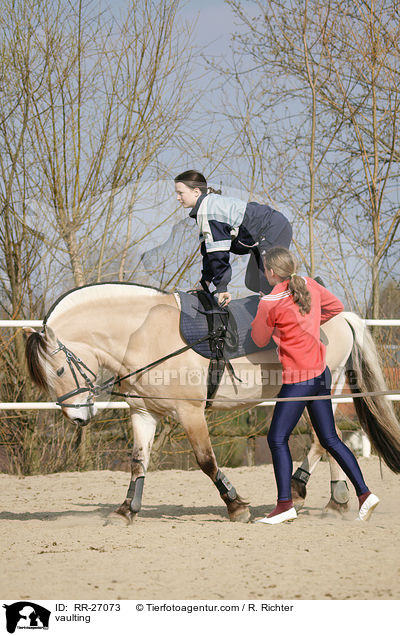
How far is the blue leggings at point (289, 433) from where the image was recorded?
3.60 metres

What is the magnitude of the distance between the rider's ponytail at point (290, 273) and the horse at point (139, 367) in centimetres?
59

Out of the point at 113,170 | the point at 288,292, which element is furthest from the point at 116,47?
the point at 288,292

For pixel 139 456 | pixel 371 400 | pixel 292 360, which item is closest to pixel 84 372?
pixel 139 456

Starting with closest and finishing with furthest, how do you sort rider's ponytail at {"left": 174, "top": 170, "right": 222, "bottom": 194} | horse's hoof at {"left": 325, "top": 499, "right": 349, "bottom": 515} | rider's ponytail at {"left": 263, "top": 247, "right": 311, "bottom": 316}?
rider's ponytail at {"left": 263, "top": 247, "right": 311, "bottom": 316} < rider's ponytail at {"left": 174, "top": 170, "right": 222, "bottom": 194} < horse's hoof at {"left": 325, "top": 499, "right": 349, "bottom": 515}

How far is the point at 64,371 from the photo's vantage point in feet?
12.3

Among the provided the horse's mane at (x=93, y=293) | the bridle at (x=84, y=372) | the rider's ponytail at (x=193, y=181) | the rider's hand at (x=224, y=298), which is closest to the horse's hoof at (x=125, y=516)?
the bridle at (x=84, y=372)

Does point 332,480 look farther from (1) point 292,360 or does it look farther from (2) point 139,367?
(2) point 139,367

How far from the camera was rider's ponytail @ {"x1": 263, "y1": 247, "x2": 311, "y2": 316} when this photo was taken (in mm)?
3514

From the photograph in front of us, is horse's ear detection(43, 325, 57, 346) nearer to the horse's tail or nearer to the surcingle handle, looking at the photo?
the surcingle handle

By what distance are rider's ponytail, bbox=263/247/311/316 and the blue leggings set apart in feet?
1.40

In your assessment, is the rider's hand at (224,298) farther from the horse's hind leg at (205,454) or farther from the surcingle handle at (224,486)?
the surcingle handle at (224,486)

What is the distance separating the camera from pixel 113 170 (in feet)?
21.6
